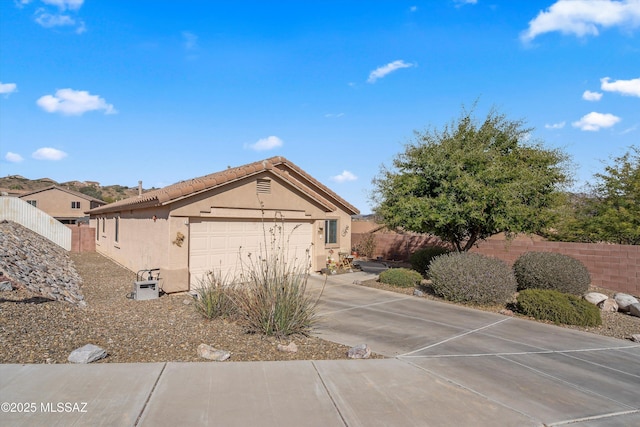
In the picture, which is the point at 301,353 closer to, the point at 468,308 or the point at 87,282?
the point at 468,308

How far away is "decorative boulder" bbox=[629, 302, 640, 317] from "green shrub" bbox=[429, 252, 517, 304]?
3294 millimetres

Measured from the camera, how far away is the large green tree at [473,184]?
1331cm

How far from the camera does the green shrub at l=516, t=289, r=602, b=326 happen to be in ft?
31.3

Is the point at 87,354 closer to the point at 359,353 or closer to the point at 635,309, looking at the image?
the point at 359,353

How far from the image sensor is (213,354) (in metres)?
5.83

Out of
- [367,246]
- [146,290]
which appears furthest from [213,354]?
[367,246]

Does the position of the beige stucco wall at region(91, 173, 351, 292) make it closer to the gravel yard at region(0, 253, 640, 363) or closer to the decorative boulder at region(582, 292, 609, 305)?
the gravel yard at region(0, 253, 640, 363)

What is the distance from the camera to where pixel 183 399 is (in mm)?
4426

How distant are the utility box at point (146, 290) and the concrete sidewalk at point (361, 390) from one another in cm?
533

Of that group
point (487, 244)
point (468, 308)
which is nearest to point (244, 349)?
point (468, 308)

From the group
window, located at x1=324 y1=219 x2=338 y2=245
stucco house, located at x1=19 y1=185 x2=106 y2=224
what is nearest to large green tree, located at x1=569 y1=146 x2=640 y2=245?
window, located at x1=324 y1=219 x2=338 y2=245

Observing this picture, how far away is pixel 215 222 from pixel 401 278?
262 inches

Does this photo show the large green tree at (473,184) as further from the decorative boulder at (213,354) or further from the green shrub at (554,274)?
the decorative boulder at (213,354)

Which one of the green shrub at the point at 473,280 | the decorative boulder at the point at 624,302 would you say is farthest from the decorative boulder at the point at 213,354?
the decorative boulder at the point at 624,302
